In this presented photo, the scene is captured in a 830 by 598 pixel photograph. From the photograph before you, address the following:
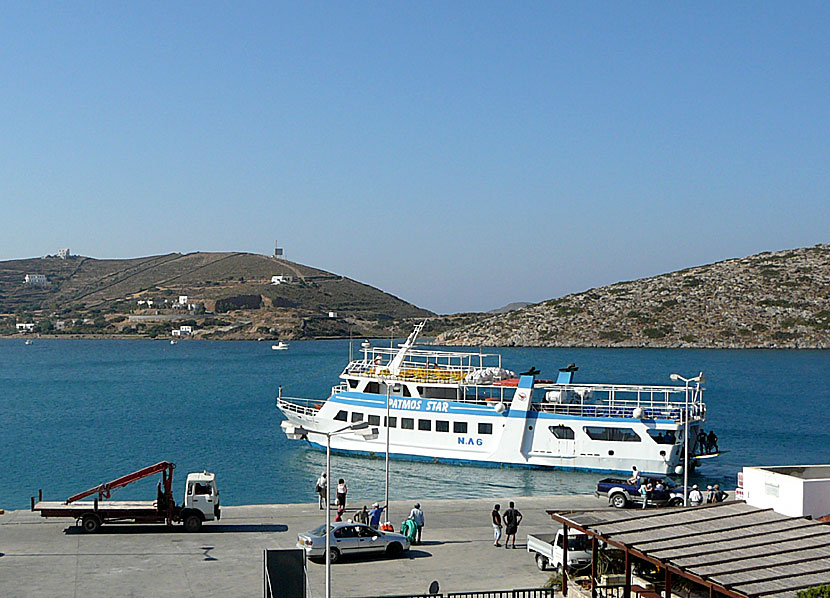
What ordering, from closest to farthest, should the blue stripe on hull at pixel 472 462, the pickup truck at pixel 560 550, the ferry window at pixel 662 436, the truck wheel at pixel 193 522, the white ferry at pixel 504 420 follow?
1. the pickup truck at pixel 560 550
2. the truck wheel at pixel 193 522
3. the ferry window at pixel 662 436
4. the white ferry at pixel 504 420
5. the blue stripe on hull at pixel 472 462

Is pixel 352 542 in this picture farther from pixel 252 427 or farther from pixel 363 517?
pixel 252 427

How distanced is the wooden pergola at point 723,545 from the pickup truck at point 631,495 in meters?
11.3

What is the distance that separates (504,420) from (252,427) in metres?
30.4

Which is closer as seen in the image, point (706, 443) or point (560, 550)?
point (560, 550)

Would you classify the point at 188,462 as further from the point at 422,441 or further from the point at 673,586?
the point at 673,586

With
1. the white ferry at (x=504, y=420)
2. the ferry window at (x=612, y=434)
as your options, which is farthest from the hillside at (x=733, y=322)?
the ferry window at (x=612, y=434)

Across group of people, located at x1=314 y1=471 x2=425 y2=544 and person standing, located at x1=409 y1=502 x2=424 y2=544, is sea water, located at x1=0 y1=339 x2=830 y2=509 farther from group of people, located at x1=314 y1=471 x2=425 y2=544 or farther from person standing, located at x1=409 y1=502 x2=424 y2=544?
person standing, located at x1=409 y1=502 x2=424 y2=544

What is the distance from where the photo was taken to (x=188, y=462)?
57.0 meters

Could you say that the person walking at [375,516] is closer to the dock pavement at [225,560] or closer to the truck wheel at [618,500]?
the dock pavement at [225,560]

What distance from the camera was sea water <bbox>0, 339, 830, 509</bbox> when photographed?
47.1 m

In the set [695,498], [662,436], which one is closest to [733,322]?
[662,436]

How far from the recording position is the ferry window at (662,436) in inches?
1801

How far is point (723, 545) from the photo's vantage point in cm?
1812

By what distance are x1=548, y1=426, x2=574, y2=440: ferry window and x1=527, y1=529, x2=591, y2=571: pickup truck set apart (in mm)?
22636
